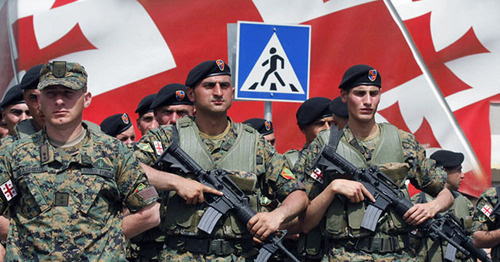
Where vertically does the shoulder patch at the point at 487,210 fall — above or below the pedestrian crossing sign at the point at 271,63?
below

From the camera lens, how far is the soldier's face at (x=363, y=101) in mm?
4801

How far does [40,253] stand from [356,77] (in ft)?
8.18

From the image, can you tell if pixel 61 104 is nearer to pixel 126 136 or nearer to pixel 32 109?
pixel 32 109

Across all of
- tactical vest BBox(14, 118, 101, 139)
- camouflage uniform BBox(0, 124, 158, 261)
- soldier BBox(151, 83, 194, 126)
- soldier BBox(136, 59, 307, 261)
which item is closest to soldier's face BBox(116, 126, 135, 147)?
soldier BBox(151, 83, 194, 126)

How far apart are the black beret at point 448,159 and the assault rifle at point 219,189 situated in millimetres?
3460

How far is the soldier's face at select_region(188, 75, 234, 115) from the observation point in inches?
172

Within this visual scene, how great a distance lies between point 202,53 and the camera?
8.41 meters

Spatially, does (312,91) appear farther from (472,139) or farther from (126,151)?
(126,151)

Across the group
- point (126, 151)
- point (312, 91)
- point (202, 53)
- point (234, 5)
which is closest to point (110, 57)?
point (202, 53)

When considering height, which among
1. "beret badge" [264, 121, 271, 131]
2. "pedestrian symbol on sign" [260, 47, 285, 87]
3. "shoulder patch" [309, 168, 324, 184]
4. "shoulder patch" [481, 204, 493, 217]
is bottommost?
"shoulder patch" [481, 204, 493, 217]

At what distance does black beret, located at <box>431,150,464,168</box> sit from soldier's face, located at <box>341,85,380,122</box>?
266cm

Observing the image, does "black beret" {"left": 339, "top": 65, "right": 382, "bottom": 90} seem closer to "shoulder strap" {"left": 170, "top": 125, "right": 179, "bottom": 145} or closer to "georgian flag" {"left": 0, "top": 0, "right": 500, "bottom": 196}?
"shoulder strap" {"left": 170, "top": 125, "right": 179, "bottom": 145}

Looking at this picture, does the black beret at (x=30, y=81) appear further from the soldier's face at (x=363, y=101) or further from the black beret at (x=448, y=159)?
the black beret at (x=448, y=159)

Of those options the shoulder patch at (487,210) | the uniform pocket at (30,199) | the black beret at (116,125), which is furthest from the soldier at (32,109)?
the shoulder patch at (487,210)
